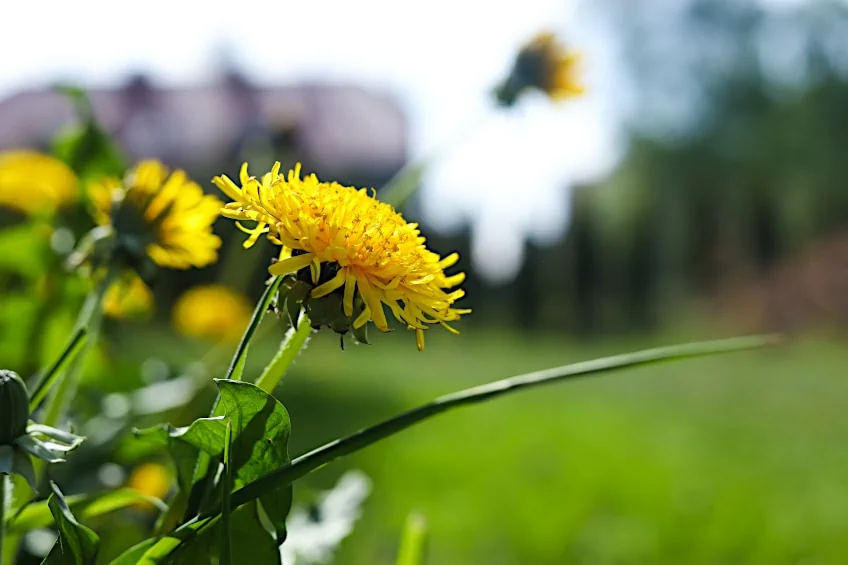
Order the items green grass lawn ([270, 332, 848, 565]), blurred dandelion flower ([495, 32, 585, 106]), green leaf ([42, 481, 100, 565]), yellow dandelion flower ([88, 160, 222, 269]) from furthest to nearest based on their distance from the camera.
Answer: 1. green grass lawn ([270, 332, 848, 565])
2. blurred dandelion flower ([495, 32, 585, 106])
3. yellow dandelion flower ([88, 160, 222, 269])
4. green leaf ([42, 481, 100, 565])

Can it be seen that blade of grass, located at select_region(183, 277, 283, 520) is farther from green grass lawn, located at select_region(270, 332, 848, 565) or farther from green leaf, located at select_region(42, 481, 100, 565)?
green grass lawn, located at select_region(270, 332, 848, 565)

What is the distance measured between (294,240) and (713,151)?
11867 mm

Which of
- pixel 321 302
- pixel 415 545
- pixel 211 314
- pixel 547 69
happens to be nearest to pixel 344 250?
pixel 321 302

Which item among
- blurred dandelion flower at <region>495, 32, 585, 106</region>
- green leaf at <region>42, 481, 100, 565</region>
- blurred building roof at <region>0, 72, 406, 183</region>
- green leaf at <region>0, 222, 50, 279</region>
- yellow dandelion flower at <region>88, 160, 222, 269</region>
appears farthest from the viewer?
blurred building roof at <region>0, 72, 406, 183</region>

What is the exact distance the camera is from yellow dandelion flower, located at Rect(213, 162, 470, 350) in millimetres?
400

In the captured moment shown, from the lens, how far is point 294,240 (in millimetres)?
399

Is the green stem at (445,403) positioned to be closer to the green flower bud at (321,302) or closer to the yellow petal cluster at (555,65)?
the green flower bud at (321,302)

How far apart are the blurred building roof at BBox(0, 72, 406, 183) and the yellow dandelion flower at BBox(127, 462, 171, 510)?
804cm

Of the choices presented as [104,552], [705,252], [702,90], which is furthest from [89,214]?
[702,90]

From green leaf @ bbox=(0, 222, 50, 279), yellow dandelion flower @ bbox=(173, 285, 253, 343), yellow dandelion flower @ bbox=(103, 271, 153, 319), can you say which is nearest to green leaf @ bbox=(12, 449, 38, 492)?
yellow dandelion flower @ bbox=(103, 271, 153, 319)

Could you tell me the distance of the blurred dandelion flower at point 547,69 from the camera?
1.08m

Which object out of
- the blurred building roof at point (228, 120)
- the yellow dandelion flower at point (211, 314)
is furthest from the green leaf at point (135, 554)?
the blurred building roof at point (228, 120)

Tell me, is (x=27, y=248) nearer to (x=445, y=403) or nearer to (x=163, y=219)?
(x=163, y=219)

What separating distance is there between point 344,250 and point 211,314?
121 centimetres
